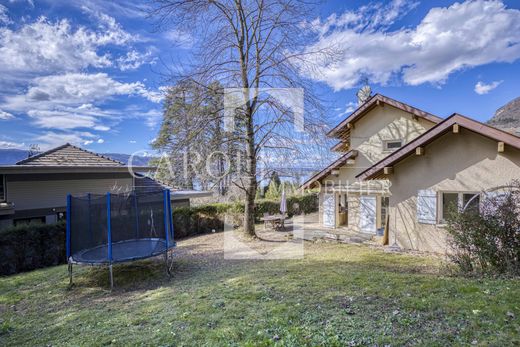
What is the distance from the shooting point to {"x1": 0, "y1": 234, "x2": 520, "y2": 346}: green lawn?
141 inches

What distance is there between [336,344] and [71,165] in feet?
49.0

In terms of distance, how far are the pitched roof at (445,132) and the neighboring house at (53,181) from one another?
12.8 m

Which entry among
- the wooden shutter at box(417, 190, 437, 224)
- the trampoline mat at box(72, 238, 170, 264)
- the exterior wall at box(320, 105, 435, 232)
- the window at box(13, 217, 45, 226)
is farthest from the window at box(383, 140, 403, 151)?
the window at box(13, 217, 45, 226)

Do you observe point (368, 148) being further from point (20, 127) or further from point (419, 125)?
point (20, 127)

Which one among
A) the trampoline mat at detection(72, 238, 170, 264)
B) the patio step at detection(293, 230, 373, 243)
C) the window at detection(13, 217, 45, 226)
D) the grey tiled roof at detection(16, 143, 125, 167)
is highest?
the grey tiled roof at detection(16, 143, 125, 167)

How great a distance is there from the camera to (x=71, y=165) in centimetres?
1383

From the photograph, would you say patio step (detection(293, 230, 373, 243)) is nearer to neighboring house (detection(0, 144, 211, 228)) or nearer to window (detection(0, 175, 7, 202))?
neighboring house (detection(0, 144, 211, 228))

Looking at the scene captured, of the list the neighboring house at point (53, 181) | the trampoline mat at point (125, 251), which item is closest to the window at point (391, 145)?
the trampoline mat at point (125, 251)

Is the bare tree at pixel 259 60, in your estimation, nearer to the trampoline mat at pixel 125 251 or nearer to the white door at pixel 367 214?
the trampoline mat at pixel 125 251

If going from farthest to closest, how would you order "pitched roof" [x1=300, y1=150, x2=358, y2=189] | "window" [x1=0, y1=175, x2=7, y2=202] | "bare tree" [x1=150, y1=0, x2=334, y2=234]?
"pitched roof" [x1=300, y1=150, x2=358, y2=189] → "window" [x1=0, y1=175, x2=7, y2=202] → "bare tree" [x1=150, y1=0, x2=334, y2=234]

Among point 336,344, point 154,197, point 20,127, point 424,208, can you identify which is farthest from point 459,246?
point 20,127

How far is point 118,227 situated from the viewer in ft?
32.7

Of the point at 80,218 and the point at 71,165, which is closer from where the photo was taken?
the point at 80,218

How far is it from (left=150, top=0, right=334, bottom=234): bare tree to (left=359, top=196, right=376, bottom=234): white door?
493 cm
